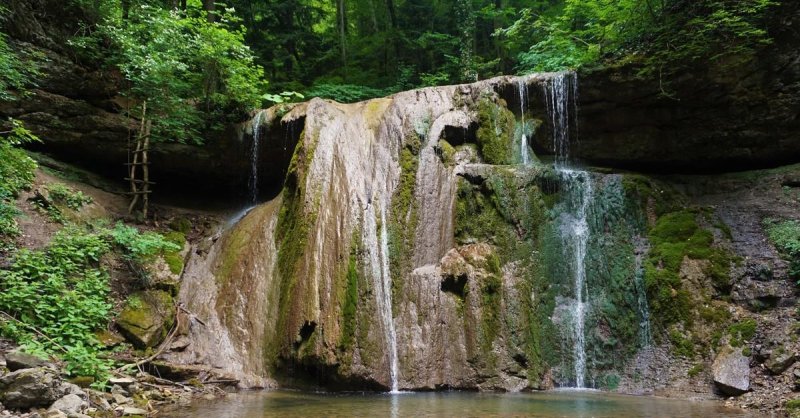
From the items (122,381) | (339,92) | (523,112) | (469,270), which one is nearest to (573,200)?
(523,112)

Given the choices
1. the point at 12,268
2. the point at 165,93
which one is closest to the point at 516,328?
the point at 12,268

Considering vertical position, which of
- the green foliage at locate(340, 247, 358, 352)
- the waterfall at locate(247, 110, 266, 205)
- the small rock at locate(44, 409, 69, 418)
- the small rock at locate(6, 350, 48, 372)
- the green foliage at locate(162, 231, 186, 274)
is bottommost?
the small rock at locate(44, 409, 69, 418)

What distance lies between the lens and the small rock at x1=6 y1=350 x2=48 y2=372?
5.96m

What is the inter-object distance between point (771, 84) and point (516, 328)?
7734 mm

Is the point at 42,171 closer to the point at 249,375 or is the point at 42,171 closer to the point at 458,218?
the point at 249,375

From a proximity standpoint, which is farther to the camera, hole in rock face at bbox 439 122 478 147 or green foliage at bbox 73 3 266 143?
hole in rock face at bbox 439 122 478 147

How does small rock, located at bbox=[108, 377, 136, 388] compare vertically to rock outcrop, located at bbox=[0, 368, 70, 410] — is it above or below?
below

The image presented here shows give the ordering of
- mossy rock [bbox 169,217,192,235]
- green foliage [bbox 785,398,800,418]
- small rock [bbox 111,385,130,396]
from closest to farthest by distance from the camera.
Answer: green foliage [bbox 785,398,800,418], small rock [bbox 111,385,130,396], mossy rock [bbox 169,217,192,235]

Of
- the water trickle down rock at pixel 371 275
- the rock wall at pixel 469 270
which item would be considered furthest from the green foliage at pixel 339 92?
the water trickle down rock at pixel 371 275

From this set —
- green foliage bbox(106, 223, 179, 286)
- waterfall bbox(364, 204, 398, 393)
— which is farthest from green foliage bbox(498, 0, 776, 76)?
green foliage bbox(106, 223, 179, 286)

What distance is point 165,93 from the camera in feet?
38.9

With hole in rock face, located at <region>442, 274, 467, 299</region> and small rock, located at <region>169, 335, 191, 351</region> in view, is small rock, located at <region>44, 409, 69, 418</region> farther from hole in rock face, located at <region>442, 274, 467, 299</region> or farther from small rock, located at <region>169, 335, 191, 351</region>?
hole in rock face, located at <region>442, 274, 467, 299</region>

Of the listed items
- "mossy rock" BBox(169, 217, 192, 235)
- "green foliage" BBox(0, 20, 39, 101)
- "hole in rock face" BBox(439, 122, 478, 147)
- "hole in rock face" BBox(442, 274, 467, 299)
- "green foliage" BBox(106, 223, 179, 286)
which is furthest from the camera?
"mossy rock" BBox(169, 217, 192, 235)

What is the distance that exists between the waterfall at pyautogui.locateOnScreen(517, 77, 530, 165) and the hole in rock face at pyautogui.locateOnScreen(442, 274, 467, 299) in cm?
403
